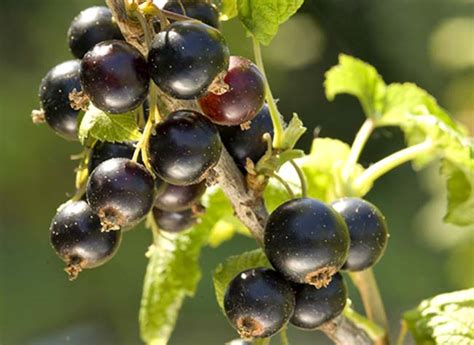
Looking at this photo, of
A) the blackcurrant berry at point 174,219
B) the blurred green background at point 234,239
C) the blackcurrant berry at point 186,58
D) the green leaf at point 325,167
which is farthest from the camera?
the blurred green background at point 234,239

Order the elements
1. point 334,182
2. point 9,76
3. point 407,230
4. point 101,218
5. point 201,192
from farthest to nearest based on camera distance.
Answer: point 9,76, point 407,230, point 334,182, point 201,192, point 101,218

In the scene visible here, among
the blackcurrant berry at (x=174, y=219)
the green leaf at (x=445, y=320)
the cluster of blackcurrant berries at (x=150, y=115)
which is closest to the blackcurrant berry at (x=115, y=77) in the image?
the cluster of blackcurrant berries at (x=150, y=115)

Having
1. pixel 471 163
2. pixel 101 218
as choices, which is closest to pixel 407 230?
pixel 471 163

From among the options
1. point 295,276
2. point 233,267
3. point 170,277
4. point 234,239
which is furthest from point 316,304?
point 234,239

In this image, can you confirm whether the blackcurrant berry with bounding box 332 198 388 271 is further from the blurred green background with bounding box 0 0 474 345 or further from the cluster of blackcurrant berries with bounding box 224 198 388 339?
the blurred green background with bounding box 0 0 474 345

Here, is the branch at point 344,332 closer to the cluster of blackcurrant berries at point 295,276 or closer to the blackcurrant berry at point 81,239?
the cluster of blackcurrant berries at point 295,276

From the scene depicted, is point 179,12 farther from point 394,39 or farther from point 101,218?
point 394,39
